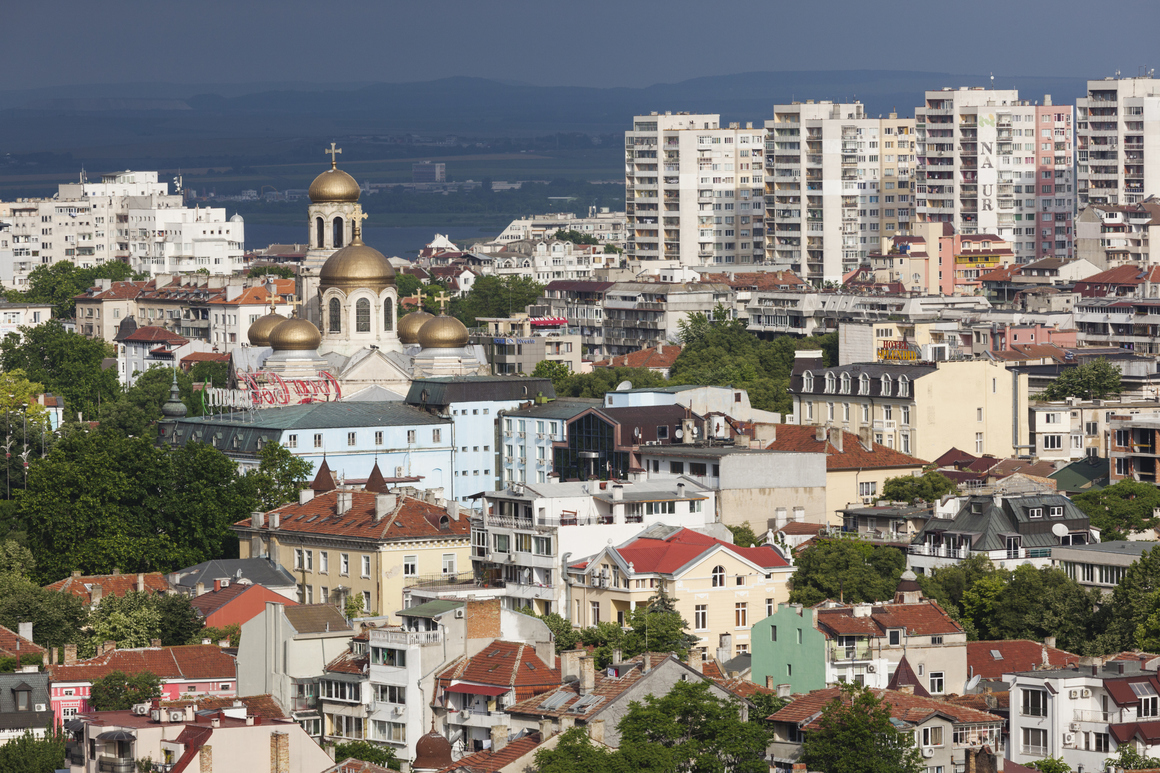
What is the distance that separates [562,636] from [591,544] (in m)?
8.58

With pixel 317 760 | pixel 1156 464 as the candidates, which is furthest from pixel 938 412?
pixel 317 760

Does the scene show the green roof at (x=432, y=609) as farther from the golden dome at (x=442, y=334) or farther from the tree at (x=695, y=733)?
the golden dome at (x=442, y=334)

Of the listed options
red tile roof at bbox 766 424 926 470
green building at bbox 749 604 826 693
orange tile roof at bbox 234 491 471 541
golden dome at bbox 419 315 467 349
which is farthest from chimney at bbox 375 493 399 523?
golden dome at bbox 419 315 467 349

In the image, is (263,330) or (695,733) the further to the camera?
(263,330)

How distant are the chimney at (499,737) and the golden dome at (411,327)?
75.6 m

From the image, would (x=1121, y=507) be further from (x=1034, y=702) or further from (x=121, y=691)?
(x=121, y=691)

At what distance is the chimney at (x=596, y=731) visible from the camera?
6584 cm

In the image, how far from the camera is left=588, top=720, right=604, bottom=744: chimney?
216ft

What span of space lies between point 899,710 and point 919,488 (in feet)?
120

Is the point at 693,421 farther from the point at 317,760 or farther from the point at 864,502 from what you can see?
the point at 317,760

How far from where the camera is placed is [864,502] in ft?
345

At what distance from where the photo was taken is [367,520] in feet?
312

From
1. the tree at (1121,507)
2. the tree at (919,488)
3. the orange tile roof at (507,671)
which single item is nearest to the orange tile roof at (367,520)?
the orange tile roof at (507,671)

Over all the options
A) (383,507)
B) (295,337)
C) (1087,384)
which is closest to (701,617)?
(383,507)
